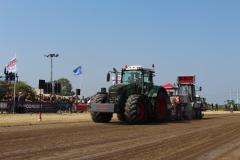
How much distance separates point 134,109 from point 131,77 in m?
2.84

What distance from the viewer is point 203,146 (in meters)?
13.8

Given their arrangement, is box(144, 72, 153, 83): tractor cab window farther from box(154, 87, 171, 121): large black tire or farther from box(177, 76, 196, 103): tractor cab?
box(177, 76, 196, 103): tractor cab

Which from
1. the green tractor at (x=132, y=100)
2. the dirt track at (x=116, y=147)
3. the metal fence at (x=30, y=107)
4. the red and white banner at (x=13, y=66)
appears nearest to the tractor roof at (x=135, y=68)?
the green tractor at (x=132, y=100)

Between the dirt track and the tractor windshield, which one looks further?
the tractor windshield

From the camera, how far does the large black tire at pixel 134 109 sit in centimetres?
2305

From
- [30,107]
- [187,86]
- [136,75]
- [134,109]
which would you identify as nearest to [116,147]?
[134,109]

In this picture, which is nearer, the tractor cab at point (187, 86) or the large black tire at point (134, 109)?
the large black tire at point (134, 109)

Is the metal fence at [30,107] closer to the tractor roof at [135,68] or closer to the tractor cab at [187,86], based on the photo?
the tractor cab at [187,86]

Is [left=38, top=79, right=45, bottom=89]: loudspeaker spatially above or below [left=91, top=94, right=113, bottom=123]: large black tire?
above

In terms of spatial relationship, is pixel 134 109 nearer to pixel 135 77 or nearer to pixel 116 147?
pixel 135 77

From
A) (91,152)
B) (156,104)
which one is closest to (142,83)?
(156,104)

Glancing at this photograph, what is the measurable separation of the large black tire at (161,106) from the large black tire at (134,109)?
5.75ft

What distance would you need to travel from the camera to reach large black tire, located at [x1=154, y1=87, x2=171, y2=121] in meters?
25.4

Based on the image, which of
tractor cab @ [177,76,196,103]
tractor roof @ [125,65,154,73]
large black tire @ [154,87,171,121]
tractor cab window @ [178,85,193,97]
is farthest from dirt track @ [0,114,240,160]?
tractor cab @ [177,76,196,103]
